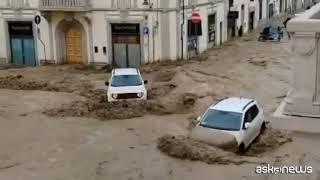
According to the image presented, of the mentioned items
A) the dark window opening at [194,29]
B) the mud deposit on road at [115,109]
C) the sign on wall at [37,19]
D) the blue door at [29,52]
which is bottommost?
the mud deposit on road at [115,109]

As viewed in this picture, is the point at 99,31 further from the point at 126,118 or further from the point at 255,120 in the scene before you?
the point at 255,120

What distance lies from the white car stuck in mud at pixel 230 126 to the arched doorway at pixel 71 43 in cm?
1591

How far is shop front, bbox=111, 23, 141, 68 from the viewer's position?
29.8 m

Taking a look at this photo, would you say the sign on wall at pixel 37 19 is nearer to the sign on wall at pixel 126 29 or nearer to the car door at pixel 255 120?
the sign on wall at pixel 126 29

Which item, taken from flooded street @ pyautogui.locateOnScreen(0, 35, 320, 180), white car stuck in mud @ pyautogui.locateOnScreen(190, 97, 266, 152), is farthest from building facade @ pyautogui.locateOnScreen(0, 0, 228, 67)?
white car stuck in mud @ pyautogui.locateOnScreen(190, 97, 266, 152)

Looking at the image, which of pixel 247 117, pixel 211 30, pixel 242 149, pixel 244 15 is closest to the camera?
pixel 242 149

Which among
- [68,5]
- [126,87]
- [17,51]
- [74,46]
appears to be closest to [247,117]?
[126,87]

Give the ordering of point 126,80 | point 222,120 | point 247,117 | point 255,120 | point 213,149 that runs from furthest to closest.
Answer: point 126,80 → point 255,120 → point 247,117 → point 222,120 → point 213,149

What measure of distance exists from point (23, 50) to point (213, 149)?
20.2 m

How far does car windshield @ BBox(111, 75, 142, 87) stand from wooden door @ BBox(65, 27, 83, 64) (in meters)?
9.17

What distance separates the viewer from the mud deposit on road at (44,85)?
25219mm

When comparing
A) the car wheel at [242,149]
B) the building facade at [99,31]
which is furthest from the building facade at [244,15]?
the car wheel at [242,149]

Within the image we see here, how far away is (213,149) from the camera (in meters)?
15.0

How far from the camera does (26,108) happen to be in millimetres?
21969
